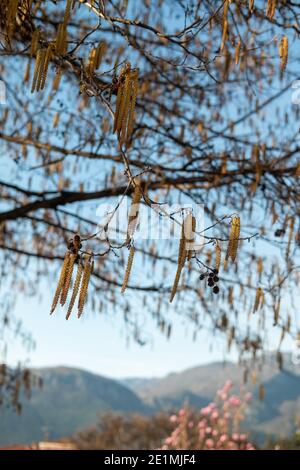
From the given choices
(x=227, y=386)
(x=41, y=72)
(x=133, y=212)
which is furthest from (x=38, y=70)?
(x=227, y=386)

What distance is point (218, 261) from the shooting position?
157 centimetres

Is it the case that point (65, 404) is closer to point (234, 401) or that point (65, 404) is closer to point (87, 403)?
point (87, 403)

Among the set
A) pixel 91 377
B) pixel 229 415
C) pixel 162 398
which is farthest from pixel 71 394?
pixel 229 415

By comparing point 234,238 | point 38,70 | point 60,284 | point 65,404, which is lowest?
point 65,404

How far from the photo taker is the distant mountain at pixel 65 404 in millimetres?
114688

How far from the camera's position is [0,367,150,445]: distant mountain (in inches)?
4515

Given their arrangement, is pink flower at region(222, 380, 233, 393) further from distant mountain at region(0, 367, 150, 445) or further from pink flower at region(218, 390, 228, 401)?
distant mountain at region(0, 367, 150, 445)

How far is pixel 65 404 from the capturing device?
13325cm

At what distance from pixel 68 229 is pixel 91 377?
484 feet

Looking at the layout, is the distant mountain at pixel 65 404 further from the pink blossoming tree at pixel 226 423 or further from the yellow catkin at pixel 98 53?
the yellow catkin at pixel 98 53

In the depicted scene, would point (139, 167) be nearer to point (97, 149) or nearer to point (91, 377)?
point (97, 149)

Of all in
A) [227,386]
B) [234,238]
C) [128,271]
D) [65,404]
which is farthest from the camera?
[65,404]

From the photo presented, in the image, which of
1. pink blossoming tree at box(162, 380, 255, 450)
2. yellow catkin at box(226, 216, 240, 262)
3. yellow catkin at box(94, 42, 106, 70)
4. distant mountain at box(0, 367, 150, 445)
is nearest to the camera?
yellow catkin at box(226, 216, 240, 262)

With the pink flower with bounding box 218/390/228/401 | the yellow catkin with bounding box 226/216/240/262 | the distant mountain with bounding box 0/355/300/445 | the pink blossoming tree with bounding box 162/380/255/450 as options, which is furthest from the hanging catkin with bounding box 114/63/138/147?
the distant mountain with bounding box 0/355/300/445
